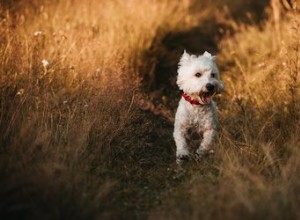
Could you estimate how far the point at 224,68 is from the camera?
8836 millimetres

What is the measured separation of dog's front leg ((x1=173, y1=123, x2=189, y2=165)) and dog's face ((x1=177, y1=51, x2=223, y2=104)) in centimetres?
39

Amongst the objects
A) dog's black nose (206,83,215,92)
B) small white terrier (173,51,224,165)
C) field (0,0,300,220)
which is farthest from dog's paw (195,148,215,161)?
dog's black nose (206,83,215,92)

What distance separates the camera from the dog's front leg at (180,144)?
5699 mm

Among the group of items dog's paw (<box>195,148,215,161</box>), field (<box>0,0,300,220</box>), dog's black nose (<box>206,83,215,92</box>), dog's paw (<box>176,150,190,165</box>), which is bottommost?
dog's paw (<box>176,150,190,165</box>)

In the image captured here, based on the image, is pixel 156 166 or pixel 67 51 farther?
pixel 67 51

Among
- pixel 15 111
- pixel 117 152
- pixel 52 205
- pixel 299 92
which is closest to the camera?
pixel 52 205

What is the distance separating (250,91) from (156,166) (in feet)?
7.04

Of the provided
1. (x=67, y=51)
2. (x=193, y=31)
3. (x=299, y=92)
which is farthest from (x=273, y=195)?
(x=193, y=31)

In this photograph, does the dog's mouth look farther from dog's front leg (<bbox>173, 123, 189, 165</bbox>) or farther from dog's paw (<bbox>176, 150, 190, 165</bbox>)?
dog's paw (<bbox>176, 150, 190, 165</bbox>)

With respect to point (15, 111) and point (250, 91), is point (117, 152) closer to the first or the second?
point (15, 111)

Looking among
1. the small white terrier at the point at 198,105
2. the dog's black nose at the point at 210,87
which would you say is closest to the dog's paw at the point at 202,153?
the small white terrier at the point at 198,105

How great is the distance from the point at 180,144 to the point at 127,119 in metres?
0.66

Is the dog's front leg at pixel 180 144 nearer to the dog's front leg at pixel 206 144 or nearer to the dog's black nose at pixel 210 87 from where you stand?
the dog's front leg at pixel 206 144

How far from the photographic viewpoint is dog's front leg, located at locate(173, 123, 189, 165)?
5699 millimetres
